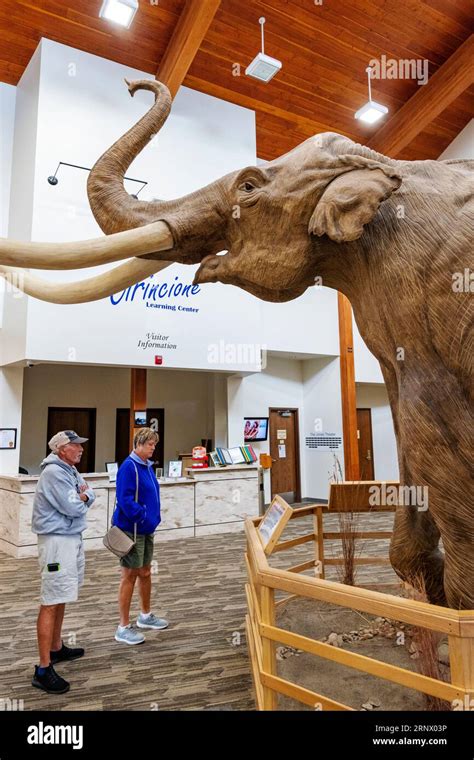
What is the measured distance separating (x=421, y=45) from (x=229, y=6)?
10.2 ft

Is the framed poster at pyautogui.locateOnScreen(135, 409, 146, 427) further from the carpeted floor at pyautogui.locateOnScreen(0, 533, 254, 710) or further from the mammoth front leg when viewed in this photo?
the mammoth front leg

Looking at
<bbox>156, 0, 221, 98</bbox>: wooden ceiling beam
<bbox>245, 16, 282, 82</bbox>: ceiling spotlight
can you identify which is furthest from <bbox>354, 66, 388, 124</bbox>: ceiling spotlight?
<bbox>156, 0, 221, 98</bbox>: wooden ceiling beam

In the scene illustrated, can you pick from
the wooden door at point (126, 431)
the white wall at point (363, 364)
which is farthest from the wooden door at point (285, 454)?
the wooden door at point (126, 431)

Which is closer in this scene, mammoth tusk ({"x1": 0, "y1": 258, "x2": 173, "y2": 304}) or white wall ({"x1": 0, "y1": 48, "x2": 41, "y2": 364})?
mammoth tusk ({"x1": 0, "y1": 258, "x2": 173, "y2": 304})

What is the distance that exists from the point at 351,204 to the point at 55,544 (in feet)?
8.12

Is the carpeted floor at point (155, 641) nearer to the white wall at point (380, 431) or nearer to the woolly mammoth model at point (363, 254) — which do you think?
the woolly mammoth model at point (363, 254)

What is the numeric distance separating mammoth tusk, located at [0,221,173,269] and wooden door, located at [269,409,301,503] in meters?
8.84

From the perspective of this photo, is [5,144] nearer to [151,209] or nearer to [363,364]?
[151,209]

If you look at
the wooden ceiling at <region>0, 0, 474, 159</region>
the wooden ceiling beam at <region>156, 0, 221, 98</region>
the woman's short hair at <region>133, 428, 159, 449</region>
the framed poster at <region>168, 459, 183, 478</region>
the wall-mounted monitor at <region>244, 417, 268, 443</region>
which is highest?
the wooden ceiling at <region>0, 0, 474, 159</region>

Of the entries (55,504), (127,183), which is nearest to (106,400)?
(127,183)

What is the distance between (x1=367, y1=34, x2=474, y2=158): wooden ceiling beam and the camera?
7.35 meters

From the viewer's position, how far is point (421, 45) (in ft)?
24.2

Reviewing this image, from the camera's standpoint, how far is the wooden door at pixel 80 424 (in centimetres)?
938
